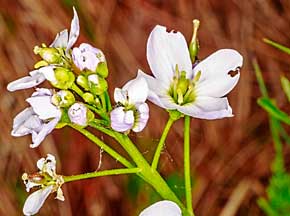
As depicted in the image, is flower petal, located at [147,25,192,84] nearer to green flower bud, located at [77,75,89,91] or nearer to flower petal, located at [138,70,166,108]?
flower petal, located at [138,70,166,108]

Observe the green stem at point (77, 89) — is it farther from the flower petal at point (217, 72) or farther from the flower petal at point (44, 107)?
the flower petal at point (217, 72)

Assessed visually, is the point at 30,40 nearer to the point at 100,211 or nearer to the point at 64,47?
A: the point at 100,211

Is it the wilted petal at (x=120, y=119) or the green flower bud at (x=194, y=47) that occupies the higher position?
the green flower bud at (x=194, y=47)

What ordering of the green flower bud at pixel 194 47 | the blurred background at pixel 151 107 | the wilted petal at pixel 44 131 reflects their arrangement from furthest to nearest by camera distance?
1. the blurred background at pixel 151 107
2. the green flower bud at pixel 194 47
3. the wilted petal at pixel 44 131

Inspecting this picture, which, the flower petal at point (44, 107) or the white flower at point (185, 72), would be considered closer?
the flower petal at point (44, 107)

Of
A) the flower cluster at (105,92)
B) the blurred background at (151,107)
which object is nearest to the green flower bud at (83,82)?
the flower cluster at (105,92)

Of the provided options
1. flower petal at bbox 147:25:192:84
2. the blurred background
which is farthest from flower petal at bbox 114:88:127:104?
the blurred background

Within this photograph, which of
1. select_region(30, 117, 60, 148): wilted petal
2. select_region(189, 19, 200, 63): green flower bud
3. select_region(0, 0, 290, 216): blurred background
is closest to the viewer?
select_region(30, 117, 60, 148): wilted petal

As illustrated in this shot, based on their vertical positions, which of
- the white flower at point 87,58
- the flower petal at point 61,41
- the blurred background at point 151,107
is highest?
the flower petal at point 61,41
